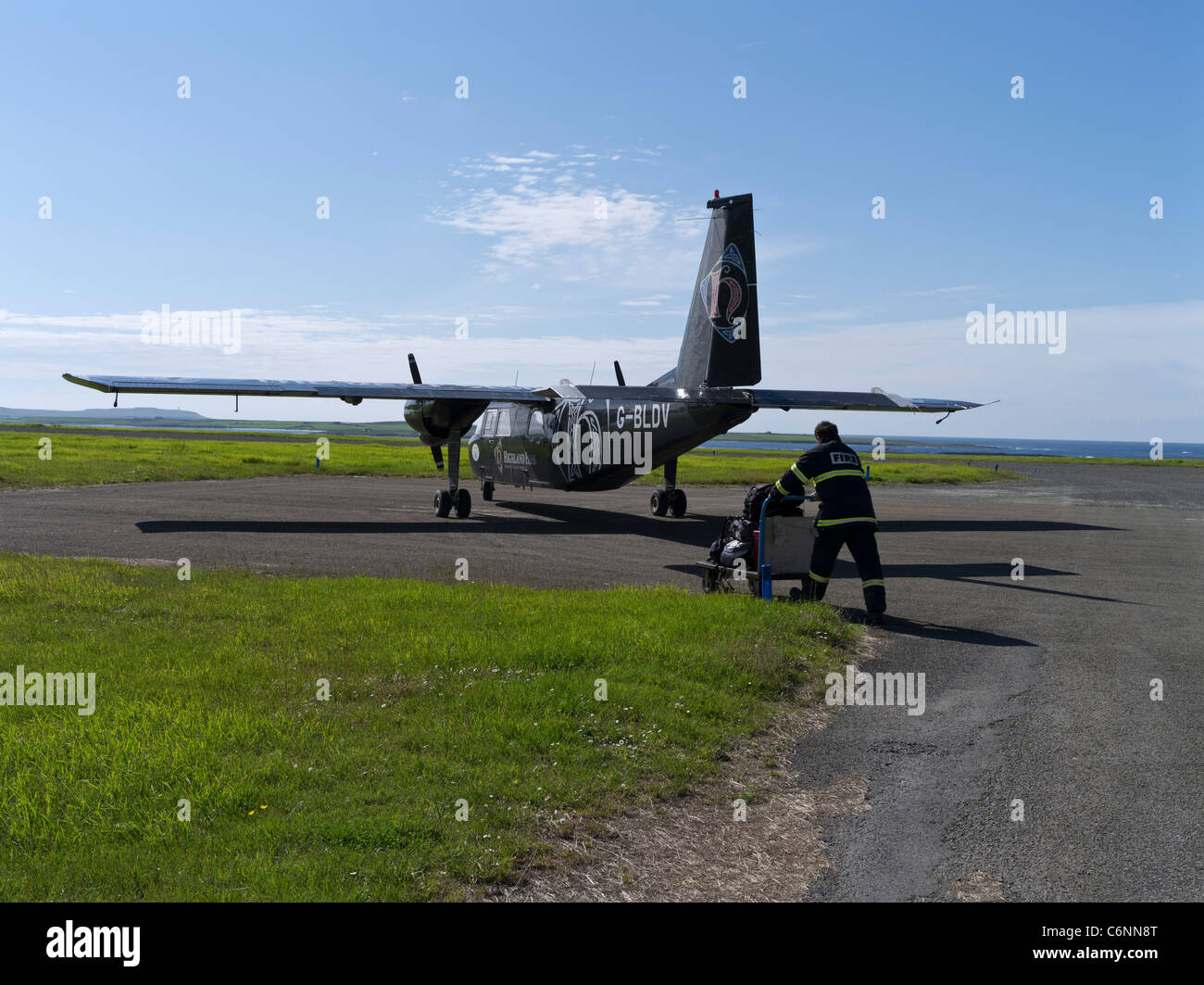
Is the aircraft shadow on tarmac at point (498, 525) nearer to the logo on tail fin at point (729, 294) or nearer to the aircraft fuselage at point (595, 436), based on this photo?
the aircraft fuselage at point (595, 436)

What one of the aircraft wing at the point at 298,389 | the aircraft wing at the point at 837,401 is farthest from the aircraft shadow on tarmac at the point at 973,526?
the aircraft wing at the point at 298,389

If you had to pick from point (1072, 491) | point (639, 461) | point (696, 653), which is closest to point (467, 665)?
point (696, 653)

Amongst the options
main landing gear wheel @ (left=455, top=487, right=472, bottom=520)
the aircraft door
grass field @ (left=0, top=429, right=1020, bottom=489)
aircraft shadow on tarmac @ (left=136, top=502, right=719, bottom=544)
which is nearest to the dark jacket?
aircraft shadow on tarmac @ (left=136, top=502, right=719, bottom=544)

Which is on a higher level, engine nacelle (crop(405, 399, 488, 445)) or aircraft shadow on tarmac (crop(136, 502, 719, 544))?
engine nacelle (crop(405, 399, 488, 445))

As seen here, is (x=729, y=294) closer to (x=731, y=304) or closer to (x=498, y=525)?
(x=731, y=304)

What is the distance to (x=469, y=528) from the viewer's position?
22.3 meters

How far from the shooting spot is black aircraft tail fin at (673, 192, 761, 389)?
20.2 metres

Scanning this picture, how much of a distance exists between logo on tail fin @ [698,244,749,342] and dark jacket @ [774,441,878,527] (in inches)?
355

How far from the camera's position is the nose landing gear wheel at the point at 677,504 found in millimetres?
25266

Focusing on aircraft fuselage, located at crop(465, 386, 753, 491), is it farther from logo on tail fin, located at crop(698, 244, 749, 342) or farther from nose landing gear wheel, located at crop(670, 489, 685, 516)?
logo on tail fin, located at crop(698, 244, 749, 342)

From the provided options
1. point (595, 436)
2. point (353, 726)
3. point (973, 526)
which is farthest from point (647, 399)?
point (353, 726)

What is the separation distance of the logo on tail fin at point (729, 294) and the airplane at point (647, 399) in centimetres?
2
